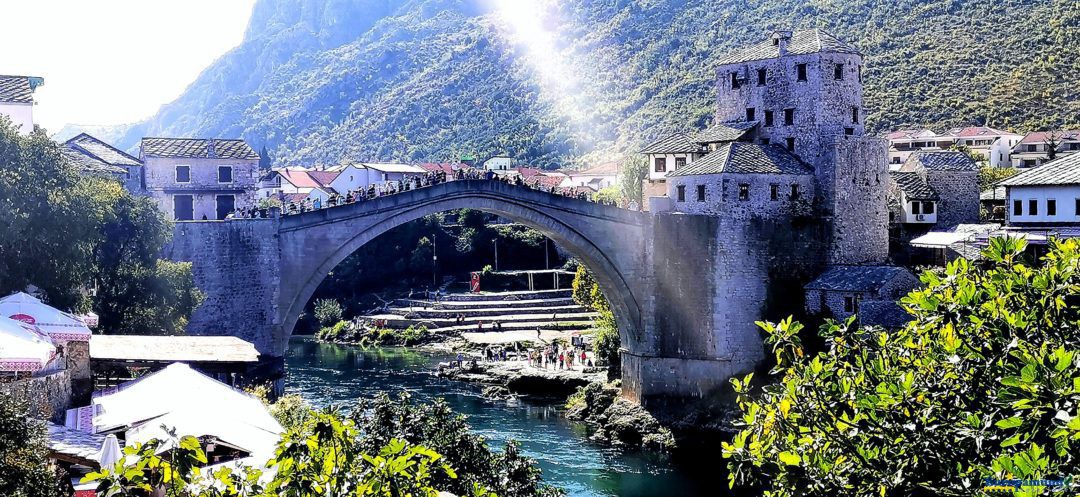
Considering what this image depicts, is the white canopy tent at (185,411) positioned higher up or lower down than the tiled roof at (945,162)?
lower down

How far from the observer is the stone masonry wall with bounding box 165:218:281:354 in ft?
118

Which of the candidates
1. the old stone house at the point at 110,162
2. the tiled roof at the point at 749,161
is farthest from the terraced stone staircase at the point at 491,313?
the tiled roof at the point at 749,161

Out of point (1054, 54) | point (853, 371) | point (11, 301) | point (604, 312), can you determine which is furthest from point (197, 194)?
point (1054, 54)

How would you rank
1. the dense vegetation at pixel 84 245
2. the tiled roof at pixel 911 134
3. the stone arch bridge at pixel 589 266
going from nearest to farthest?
the dense vegetation at pixel 84 245 < the stone arch bridge at pixel 589 266 < the tiled roof at pixel 911 134

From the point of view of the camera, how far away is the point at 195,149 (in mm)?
46938

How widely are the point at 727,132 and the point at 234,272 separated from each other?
1677 cm

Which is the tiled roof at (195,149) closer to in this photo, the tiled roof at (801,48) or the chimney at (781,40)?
the tiled roof at (801,48)

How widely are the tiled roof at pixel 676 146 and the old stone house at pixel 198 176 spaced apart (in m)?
15.1

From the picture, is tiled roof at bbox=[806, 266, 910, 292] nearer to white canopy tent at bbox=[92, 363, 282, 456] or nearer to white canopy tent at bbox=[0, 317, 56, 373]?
white canopy tent at bbox=[92, 363, 282, 456]

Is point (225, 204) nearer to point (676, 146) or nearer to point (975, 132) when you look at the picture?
point (676, 146)

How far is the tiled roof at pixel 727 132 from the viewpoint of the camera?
41250 millimetres

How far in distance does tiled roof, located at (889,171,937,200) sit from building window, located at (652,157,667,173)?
1006 centimetres

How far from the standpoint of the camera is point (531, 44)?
153 meters

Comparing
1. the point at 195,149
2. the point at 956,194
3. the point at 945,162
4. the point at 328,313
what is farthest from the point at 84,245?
the point at 328,313
